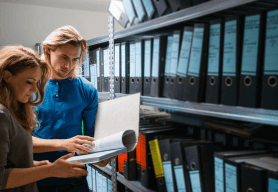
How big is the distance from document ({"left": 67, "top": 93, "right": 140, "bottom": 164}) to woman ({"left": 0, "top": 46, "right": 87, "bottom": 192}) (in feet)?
0.38

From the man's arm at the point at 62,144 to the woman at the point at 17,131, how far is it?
13 centimetres

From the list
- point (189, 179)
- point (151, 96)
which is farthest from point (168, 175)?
point (151, 96)

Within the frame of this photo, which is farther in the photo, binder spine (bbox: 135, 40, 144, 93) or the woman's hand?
binder spine (bbox: 135, 40, 144, 93)

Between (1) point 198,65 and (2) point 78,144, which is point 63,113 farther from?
(1) point 198,65

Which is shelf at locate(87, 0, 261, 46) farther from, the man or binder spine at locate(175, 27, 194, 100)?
the man

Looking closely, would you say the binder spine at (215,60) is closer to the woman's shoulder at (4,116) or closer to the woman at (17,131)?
the woman at (17,131)

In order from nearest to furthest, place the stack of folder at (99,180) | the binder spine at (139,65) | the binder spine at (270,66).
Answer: the binder spine at (270,66) < the binder spine at (139,65) < the stack of folder at (99,180)

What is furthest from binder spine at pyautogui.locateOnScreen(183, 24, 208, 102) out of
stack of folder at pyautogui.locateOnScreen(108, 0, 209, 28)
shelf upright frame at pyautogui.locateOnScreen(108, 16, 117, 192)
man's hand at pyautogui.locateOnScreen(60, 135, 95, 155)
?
shelf upright frame at pyautogui.locateOnScreen(108, 16, 117, 192)

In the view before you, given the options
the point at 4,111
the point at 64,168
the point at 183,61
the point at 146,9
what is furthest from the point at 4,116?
the point at 146,9

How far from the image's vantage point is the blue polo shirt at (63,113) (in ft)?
4.05

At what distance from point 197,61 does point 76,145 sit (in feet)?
2.14

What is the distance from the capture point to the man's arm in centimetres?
108

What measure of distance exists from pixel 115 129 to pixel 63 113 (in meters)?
0.35

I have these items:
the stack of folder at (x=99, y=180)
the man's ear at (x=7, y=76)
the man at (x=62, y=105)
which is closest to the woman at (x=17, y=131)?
the man's ear at (x=7, y=76)
